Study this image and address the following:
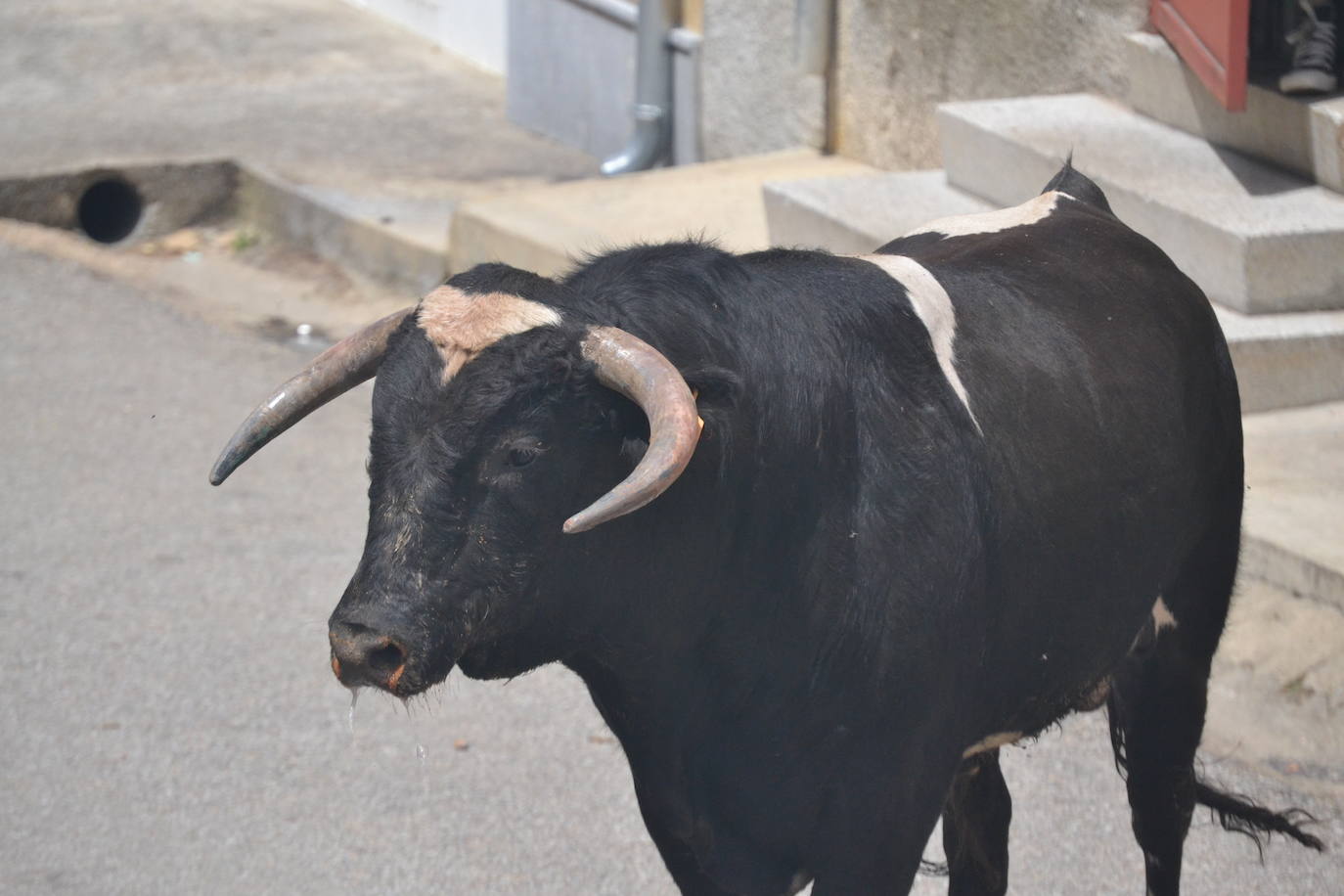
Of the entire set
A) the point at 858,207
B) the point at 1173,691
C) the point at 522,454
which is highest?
the point at 522,454

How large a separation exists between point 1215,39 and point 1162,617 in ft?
11.7

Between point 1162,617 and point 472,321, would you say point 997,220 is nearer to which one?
point 1162,617

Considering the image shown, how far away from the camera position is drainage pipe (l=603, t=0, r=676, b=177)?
10211 mm

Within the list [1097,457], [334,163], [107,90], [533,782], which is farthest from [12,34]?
[1097,457]

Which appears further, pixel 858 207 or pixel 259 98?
pixel 259 98

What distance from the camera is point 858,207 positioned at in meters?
7.17

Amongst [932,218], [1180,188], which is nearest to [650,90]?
[932,218]

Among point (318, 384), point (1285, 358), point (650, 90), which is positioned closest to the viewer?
point (318, 384)

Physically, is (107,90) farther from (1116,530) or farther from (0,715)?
(1116,530)

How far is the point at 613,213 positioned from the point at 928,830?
590cm

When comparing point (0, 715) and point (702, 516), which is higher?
point (702, 516)

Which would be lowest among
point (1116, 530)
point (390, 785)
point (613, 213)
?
point (390, 785)

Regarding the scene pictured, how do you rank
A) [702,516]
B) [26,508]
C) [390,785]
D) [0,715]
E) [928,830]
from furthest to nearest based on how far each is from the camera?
[26,508] → [0,715] → [390,785] → [928,830] → [702,516]

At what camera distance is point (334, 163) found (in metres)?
10.6
